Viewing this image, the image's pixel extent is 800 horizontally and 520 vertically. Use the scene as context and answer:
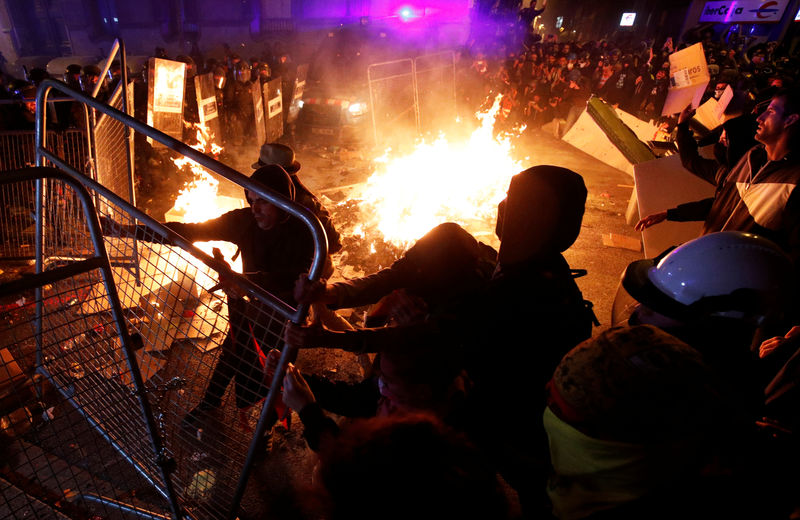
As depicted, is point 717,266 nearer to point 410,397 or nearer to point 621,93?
point 410,397

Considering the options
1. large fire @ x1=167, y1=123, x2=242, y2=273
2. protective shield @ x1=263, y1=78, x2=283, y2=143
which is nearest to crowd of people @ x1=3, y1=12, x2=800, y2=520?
large fire @ x1=167, y1=123, x2=242, y2=273

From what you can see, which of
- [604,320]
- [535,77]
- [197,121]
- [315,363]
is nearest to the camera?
[315,363]

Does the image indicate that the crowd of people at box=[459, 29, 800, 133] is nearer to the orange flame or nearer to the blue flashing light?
the orange flame

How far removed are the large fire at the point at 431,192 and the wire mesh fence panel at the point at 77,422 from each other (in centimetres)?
381

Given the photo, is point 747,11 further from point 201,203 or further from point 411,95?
point 201,203

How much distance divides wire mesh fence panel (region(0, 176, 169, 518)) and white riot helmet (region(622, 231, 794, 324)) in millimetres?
2514

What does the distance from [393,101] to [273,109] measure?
9.99ft

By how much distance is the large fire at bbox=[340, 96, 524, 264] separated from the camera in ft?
21.6

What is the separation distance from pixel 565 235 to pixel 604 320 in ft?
12.4

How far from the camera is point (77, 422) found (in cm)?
216

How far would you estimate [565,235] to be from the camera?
7.00 feet

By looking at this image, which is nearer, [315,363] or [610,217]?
[315,363]

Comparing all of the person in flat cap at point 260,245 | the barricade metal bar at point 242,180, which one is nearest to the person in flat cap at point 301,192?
the person in flat cap at point 260,245

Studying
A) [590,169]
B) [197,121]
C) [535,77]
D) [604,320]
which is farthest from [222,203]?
[535,77]
